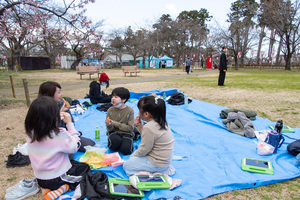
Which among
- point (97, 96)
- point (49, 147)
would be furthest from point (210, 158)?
point (97, 96)

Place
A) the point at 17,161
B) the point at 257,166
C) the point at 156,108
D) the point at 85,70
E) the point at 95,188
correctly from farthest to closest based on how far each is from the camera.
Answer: the point at 85,70, the point at 17,161, the point at 257,166, the point at 156,108, the point at 95,188

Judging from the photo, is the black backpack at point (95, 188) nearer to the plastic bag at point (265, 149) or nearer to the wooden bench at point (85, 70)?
the plastic bag at point (265, 149)

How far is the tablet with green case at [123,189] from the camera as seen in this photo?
2.10 meters

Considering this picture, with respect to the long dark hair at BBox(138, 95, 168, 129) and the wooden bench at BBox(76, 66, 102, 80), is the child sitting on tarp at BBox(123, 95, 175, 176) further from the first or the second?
the wooden bench at BBox(76, 66, 102, 80)

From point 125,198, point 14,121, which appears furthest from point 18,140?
point 125,198

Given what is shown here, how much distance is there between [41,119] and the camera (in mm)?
1837

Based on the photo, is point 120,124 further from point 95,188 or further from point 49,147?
point 49,147

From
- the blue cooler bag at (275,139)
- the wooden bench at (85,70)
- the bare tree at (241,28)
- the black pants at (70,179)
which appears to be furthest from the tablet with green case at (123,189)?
the bare tree at (241,28)

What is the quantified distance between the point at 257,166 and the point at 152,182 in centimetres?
152

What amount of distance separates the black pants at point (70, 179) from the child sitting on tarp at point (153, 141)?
2.01ft

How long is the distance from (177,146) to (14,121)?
4045mm

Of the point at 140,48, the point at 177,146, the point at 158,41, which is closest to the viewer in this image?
the point at 177,146

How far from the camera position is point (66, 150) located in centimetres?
206

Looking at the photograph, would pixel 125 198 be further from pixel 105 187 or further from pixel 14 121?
pixel 14 121
